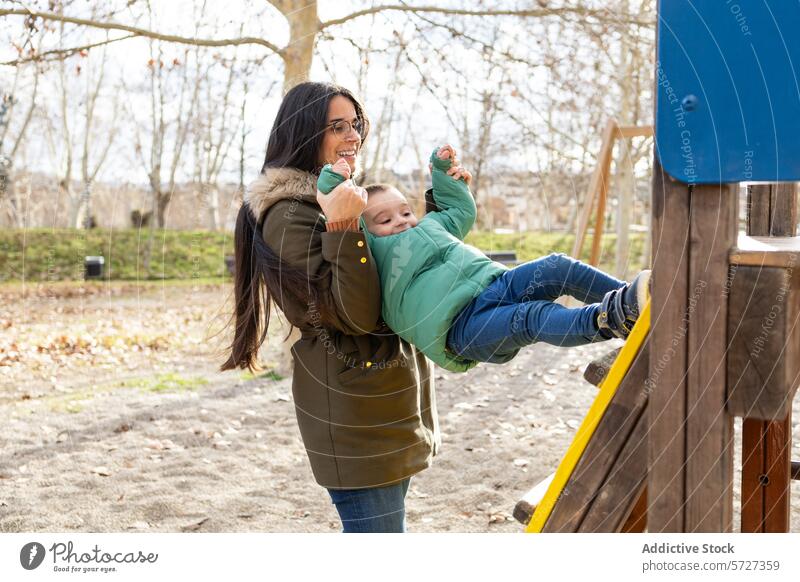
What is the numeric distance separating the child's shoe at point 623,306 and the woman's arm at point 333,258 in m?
0.56

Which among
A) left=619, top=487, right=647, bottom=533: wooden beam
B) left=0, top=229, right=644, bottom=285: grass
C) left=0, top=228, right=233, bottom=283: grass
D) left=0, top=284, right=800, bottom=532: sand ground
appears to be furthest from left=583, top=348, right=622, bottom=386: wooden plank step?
left=0, top=228, right=233, bottom=283: grass

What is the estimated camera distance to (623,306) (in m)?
1.78

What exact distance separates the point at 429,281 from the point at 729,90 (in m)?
0.82

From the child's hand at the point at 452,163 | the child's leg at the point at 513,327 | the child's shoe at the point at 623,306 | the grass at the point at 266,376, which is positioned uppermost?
the child's hand at the point at 452,163

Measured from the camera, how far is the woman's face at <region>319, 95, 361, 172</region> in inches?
86.5

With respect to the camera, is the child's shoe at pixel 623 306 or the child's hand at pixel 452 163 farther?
the child's hand at pixel 452 163

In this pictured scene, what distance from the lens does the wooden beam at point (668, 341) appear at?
1.69 m

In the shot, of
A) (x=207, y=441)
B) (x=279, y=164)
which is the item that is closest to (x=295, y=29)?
(x=207, y=441)

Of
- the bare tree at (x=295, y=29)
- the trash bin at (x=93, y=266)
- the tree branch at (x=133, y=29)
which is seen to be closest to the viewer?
the tree branch at (x=133, y=29)

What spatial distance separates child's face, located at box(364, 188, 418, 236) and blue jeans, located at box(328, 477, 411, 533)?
0.71 m

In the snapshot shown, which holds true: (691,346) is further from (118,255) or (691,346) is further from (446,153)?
(118,255)

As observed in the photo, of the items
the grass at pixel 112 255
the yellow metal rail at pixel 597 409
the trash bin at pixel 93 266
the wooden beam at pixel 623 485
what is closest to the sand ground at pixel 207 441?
the yellow metal rail at pixel 597 409

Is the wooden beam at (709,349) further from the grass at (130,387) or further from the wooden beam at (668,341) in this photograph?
the grass at (130,387)

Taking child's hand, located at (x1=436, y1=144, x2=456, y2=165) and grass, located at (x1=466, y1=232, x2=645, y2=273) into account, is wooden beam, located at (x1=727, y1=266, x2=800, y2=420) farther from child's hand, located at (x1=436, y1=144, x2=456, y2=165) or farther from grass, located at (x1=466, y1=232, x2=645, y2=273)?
grass, located at (x1=466, y1=232, x2=645, y2=273)
